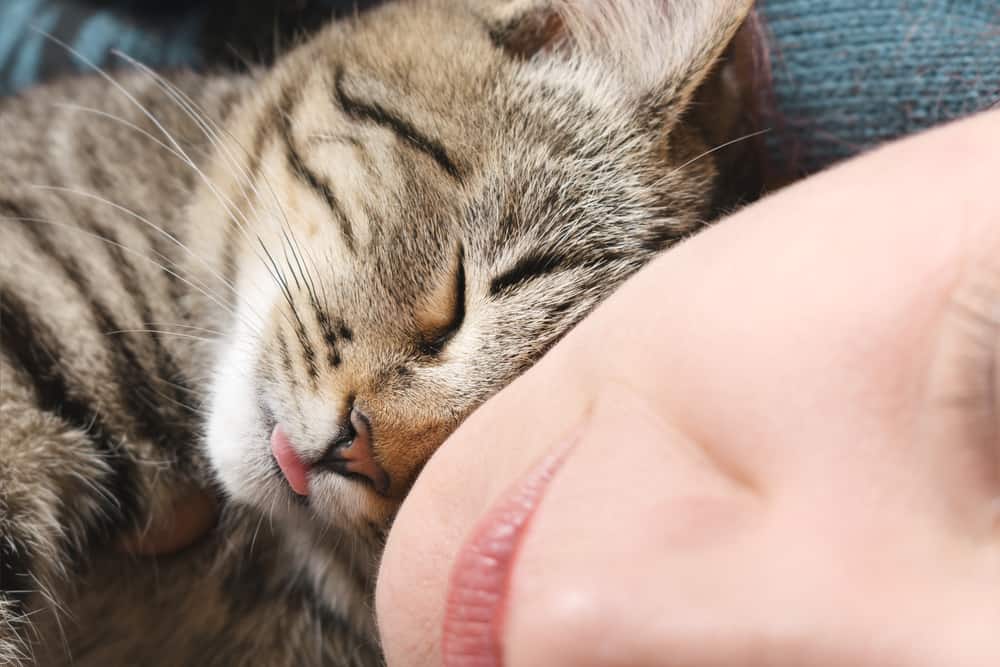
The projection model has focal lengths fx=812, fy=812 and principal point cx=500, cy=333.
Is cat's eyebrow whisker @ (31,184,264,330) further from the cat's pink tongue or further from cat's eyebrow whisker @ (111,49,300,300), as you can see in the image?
the cat's pink tongue

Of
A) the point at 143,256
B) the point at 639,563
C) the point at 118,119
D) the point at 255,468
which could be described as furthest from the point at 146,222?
the point at 639,563

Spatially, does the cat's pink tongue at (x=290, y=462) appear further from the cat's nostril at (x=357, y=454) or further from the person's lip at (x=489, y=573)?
the person's lip at (x=489, y=573)

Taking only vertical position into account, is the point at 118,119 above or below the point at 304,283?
above

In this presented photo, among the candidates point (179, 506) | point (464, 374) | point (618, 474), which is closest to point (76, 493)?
point (179, 506)

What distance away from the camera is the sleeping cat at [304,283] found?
2.56ft

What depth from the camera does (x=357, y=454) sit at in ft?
2.42

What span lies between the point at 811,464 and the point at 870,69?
70 cm

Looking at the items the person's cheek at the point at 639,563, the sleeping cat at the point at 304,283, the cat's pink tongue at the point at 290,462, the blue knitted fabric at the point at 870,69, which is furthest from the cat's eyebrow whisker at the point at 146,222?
the blue knitted fabric at the point at 870,69

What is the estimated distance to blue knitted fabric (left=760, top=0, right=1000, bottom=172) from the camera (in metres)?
0.92

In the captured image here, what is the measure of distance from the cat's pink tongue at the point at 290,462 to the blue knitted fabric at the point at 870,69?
0.68 meters

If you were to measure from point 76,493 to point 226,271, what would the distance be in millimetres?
287

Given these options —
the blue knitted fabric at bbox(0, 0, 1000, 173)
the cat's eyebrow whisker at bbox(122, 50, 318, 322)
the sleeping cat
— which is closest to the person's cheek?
the sleeping cat

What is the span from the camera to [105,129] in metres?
1.03

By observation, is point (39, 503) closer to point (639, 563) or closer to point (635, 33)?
point (639, 563)
